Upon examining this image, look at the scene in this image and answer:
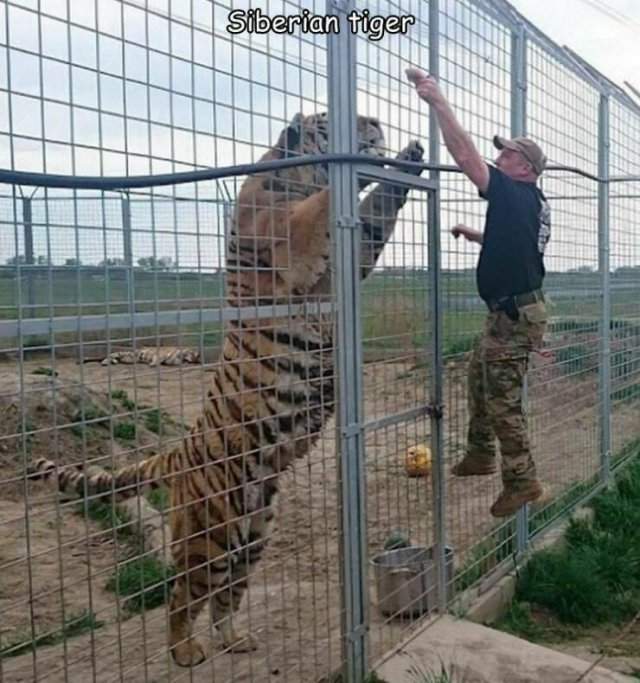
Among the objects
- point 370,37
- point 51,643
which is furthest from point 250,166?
point 51,643

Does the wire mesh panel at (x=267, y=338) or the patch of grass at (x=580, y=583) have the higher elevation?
the wire mesh panel at (x=267, y=338)

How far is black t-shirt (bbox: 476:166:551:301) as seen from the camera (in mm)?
4566

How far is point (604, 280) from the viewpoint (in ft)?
26.0

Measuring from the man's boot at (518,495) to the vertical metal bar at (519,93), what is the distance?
2.84ft

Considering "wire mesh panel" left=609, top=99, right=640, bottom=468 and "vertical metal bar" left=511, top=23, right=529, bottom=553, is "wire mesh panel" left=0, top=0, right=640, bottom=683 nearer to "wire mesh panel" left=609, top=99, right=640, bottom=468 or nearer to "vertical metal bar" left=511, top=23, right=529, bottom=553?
"vertical metal bar" left=511, top=23, right=529, bottom=553

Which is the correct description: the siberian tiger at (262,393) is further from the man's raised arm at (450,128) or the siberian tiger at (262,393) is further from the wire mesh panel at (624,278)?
the wire mesh panel at (624,278)

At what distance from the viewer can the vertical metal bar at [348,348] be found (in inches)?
155

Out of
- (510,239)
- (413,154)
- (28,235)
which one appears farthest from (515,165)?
(28,235)

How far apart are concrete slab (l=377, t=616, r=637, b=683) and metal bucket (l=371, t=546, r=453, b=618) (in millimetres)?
151

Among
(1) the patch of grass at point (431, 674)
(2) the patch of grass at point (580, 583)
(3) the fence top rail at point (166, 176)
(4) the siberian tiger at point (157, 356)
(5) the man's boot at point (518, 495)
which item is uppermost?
(3) the fence top rail at point (166, 176)

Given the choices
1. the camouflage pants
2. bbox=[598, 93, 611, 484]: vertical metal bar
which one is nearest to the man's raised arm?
the camouflage pants

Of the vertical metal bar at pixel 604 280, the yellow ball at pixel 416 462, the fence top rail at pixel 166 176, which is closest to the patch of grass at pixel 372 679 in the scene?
the yellow ball at pixel 416 462

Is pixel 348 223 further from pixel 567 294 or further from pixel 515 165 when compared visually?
pixel 567 294

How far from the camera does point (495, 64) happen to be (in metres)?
5.51
